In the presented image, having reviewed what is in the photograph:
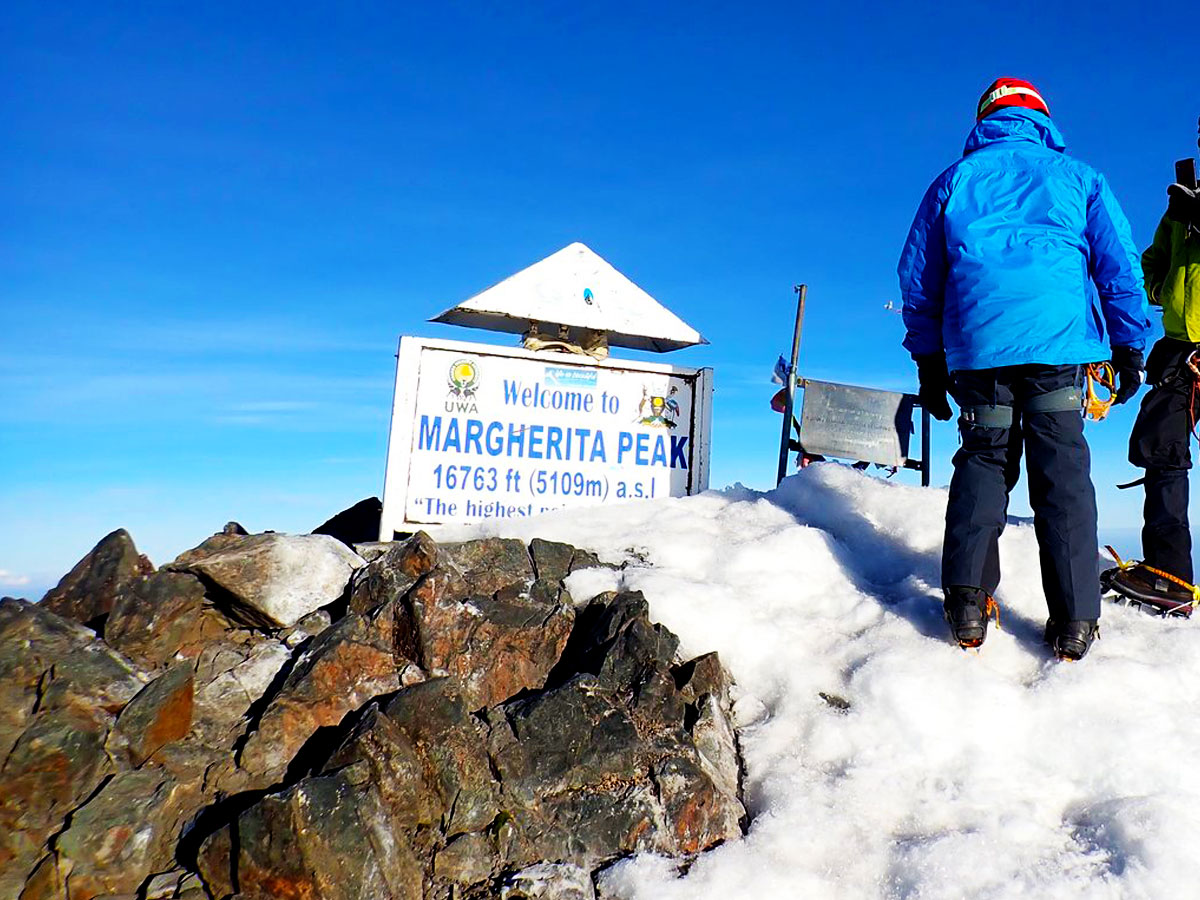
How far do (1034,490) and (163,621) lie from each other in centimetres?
484

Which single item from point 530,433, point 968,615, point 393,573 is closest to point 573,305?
point 530,433

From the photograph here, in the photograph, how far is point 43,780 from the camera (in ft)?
11.5

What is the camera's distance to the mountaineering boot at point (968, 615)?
168 inches

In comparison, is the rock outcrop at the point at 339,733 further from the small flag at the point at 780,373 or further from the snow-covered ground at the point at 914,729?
the small flag at the point at 780,373

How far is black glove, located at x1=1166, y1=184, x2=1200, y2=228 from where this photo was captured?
16.4ft

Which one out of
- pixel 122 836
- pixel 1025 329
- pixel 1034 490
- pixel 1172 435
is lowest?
pixel 122 836

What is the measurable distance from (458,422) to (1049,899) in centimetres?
504

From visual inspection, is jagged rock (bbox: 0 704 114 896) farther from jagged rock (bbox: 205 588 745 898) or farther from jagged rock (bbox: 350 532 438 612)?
jagged rock (bbox: 350 532 438 612)

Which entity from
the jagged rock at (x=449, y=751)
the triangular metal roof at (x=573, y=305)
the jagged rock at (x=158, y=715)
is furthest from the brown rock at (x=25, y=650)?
the triangular metal roof at (x=573, y=305)

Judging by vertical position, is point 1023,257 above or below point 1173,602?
above

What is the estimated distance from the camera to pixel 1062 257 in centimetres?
435

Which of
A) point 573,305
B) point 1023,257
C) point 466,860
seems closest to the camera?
point 466,860

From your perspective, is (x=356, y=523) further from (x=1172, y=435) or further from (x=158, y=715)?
(x=1172, y=435)

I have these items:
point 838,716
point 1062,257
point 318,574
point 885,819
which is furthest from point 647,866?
point 1062,257
